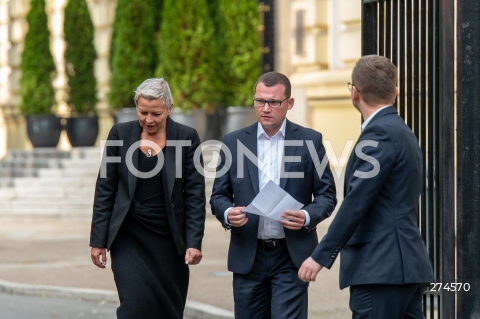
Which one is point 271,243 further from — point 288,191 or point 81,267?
point 81,267

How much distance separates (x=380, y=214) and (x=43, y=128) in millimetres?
16535

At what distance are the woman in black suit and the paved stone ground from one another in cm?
227

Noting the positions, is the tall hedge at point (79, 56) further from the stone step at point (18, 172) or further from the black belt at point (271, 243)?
the black belt at point (271, 243)

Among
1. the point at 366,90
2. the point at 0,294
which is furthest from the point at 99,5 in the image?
the point at 366,90

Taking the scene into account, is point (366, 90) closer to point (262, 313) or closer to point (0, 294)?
point (262, 313)

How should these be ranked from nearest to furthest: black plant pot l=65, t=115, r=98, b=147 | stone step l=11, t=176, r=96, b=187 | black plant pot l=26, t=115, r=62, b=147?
stone step l=11, t=176, r=96, b=187
black plant pot l=65, t=115, r=98, b=147
black plant pot l=26, t=115, r=62, b=147

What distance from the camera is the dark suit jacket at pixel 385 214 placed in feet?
14.4

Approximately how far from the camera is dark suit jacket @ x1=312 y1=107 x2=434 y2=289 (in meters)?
4.39

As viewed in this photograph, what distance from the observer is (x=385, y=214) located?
443cm

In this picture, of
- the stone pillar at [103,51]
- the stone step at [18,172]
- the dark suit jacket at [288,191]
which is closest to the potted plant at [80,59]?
the stone step at [18,172]

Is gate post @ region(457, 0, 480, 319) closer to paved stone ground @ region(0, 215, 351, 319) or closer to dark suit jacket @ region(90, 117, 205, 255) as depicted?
dark suit jacket @ region(90, 117, 205, 255)

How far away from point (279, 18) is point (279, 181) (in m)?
12.3

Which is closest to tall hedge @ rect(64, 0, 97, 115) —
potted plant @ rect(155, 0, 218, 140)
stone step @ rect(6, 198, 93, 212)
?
potted plant @ rect(155, 0, 218, 140)

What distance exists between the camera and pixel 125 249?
5926 mm
